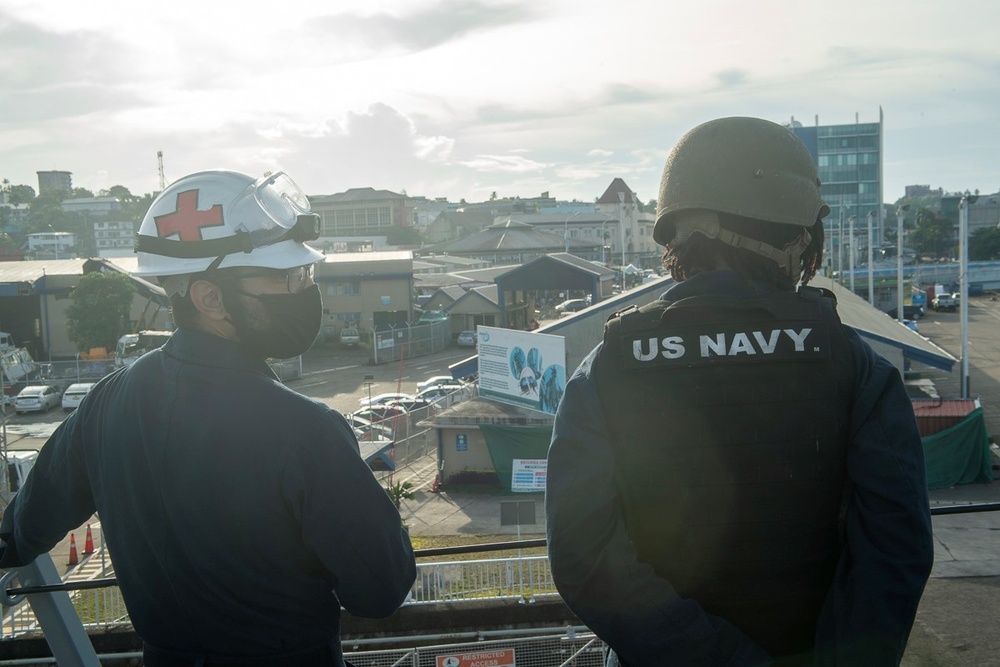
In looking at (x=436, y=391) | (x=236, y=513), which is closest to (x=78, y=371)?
(x=436, y=391)

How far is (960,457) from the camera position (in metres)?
18.7

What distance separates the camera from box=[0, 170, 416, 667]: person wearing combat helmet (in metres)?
1.79

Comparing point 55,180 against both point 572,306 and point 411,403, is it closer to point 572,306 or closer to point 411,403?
point 572,306

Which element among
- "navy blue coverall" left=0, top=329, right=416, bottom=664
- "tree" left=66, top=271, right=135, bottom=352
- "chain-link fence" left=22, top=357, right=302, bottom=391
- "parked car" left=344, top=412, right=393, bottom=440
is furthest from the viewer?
"tree" left=66, top=271, right=135, bottom=352

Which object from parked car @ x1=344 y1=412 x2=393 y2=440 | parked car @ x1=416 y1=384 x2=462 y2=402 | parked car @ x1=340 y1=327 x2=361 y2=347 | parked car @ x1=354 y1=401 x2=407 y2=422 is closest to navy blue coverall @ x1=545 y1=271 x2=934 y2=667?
parked car @ x1=344 y1=412 x2=393 y2=440

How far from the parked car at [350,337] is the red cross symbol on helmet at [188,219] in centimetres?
4160

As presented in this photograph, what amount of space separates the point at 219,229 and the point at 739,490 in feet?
4.30

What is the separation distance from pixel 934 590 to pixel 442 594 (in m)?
5.87

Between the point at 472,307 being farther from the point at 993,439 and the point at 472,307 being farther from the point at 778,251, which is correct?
the point at 778,251

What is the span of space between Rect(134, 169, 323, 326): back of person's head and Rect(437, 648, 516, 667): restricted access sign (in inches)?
283

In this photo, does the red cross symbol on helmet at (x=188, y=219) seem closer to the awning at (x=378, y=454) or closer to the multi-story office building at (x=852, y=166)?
the awning at (x=378, y=454)

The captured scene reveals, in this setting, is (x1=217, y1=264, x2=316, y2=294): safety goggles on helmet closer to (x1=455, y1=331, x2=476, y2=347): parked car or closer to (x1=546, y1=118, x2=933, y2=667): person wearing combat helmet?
(x1=546, y1=118, x2=933, y2=667): person wearing combat helmet

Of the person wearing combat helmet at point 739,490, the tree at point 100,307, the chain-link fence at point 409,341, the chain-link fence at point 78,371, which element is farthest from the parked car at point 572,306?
the person wearing combat helmet at point 739,490

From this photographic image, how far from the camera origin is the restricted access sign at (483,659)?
8562 millimetres
